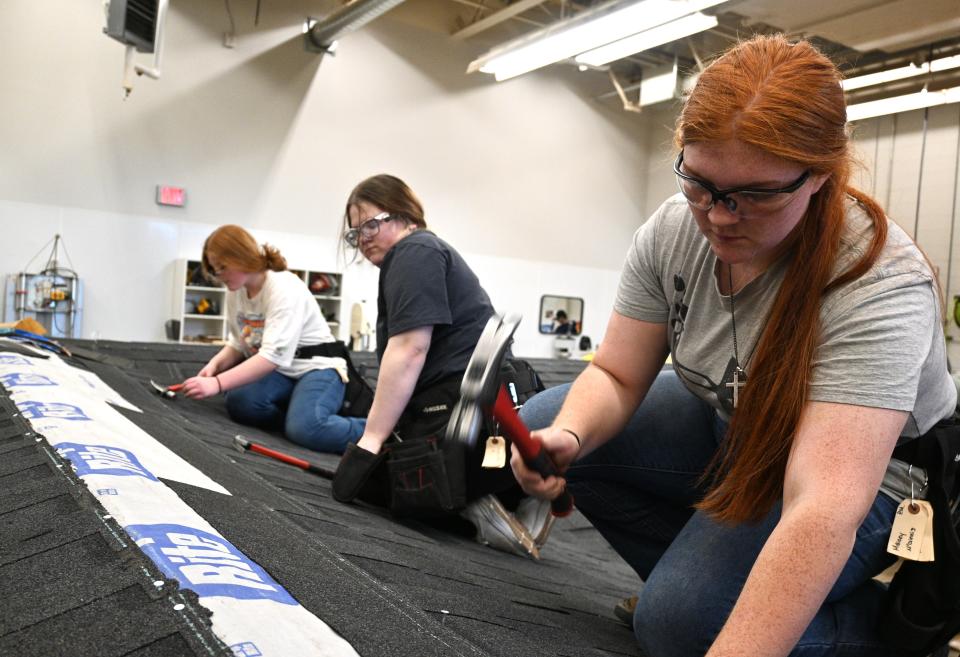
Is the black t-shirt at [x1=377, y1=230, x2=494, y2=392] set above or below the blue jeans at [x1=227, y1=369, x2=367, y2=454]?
above

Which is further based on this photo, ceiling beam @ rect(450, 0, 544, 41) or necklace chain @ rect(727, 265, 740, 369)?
ceiling beam @ rect(450, 0, 544, 41)

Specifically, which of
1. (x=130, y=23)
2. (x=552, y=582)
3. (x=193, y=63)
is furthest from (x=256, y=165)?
(x=552, y=582)

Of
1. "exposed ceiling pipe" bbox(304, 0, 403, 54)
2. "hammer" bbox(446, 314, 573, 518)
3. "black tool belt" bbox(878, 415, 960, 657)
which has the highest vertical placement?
"exposed ceiling pipe" bbox(304, 0, 403, 54)

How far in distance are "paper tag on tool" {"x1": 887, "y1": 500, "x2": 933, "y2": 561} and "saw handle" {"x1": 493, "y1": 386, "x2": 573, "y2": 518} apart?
0.46m

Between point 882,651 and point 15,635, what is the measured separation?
110 centimetres

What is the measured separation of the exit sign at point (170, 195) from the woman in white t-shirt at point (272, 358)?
137 inches

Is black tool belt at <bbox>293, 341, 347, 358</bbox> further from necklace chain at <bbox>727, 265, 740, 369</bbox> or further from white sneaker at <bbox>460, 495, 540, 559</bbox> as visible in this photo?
necklace chain at <bbox>727, 265, 740, 369</bbox>

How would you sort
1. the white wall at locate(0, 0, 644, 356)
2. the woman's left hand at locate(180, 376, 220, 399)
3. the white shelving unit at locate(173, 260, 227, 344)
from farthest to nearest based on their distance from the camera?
1. the white shelving unit at locate(173, 260, 227, 344)
2. the white wall at locate(0, 0, 644, 356)
3. the woman's left hand at locate(180, 376, 220, 399)

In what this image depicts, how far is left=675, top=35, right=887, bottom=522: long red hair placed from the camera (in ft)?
2.95

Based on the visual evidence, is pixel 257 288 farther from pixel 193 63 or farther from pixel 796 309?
pixel 193 63

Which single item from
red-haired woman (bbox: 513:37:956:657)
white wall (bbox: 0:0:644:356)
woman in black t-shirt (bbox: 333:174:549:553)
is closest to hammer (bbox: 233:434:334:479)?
woman in black t-shirt (bbox: 333:174:549:553)

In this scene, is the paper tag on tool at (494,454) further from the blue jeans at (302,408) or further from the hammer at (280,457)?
the blue jeans at (302,408)

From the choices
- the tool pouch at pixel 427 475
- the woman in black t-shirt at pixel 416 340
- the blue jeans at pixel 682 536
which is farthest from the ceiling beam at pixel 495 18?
the blue jeans at pixel 682 536

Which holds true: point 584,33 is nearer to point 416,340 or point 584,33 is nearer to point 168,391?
point 168,391
